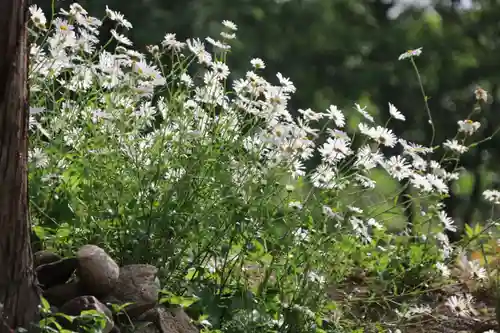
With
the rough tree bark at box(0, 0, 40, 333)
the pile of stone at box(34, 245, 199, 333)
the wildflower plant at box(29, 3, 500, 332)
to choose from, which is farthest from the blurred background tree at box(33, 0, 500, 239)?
the rough tree bark at box(0, 0, 40, 333)

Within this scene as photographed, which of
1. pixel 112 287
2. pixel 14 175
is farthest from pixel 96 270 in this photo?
pixel 14 175

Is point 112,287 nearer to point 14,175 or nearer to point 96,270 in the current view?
point 96,270

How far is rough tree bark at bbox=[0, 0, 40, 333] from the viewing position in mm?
2742

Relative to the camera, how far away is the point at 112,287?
10.5 ft

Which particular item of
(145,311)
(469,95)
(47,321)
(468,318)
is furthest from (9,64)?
(469,95)

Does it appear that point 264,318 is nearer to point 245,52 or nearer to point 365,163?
point 365,163

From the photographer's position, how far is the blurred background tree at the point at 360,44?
18.9 ft

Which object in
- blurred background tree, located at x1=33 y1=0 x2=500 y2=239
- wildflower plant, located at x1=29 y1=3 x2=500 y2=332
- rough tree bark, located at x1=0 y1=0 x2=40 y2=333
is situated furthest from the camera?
blurred background tree, located at x1=33 y1=0 x2=500 y2=239

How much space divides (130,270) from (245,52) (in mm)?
2599

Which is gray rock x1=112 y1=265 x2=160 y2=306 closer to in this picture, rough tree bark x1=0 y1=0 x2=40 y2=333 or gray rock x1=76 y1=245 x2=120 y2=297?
gray rock x1=76 y1=245 x2=120 y2=297

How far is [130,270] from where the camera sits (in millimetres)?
3246

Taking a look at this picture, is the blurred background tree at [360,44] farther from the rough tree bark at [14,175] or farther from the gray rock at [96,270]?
the rough tree bark at [14,175]

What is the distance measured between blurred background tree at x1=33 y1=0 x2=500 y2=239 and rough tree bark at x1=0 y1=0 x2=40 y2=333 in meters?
2.85

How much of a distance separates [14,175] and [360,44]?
137 inches
